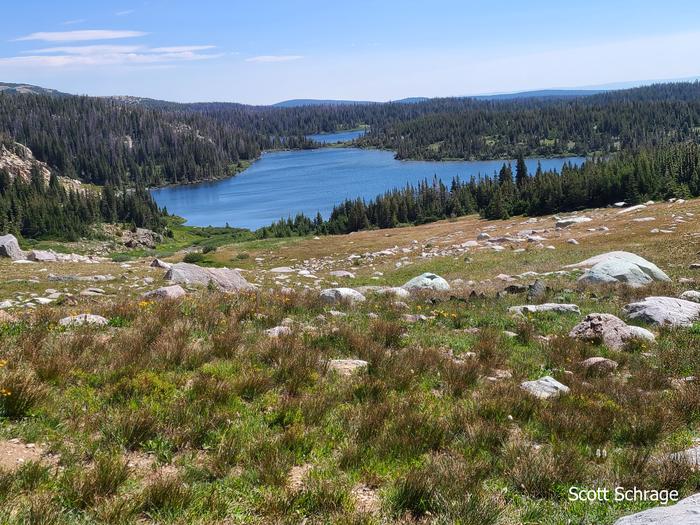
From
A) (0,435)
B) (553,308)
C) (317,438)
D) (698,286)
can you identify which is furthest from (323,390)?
(698,286)

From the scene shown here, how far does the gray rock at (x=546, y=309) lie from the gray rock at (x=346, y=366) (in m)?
6.83

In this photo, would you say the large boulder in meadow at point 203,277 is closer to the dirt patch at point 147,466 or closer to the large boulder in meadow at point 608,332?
the large boulder in meadow at point 608,332

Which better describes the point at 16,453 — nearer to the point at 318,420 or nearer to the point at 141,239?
the point at 318,420

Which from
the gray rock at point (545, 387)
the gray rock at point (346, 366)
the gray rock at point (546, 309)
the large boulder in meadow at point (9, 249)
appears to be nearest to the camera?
the gray rock at point (545, 387)

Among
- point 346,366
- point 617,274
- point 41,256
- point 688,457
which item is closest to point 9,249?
point 41,256

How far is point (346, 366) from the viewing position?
8.84m

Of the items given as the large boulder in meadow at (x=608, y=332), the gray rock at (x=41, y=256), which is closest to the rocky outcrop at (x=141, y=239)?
the gray rock at (x=41, y=256)

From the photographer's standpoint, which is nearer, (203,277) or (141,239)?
(203,277)

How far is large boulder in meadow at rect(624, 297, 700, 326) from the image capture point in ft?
41.5

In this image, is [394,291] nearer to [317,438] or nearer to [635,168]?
[317,438]

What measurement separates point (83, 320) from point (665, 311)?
564 inches

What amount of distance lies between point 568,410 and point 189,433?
205 inches

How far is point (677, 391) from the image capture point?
7.96m

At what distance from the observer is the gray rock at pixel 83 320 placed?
33.2 ft
